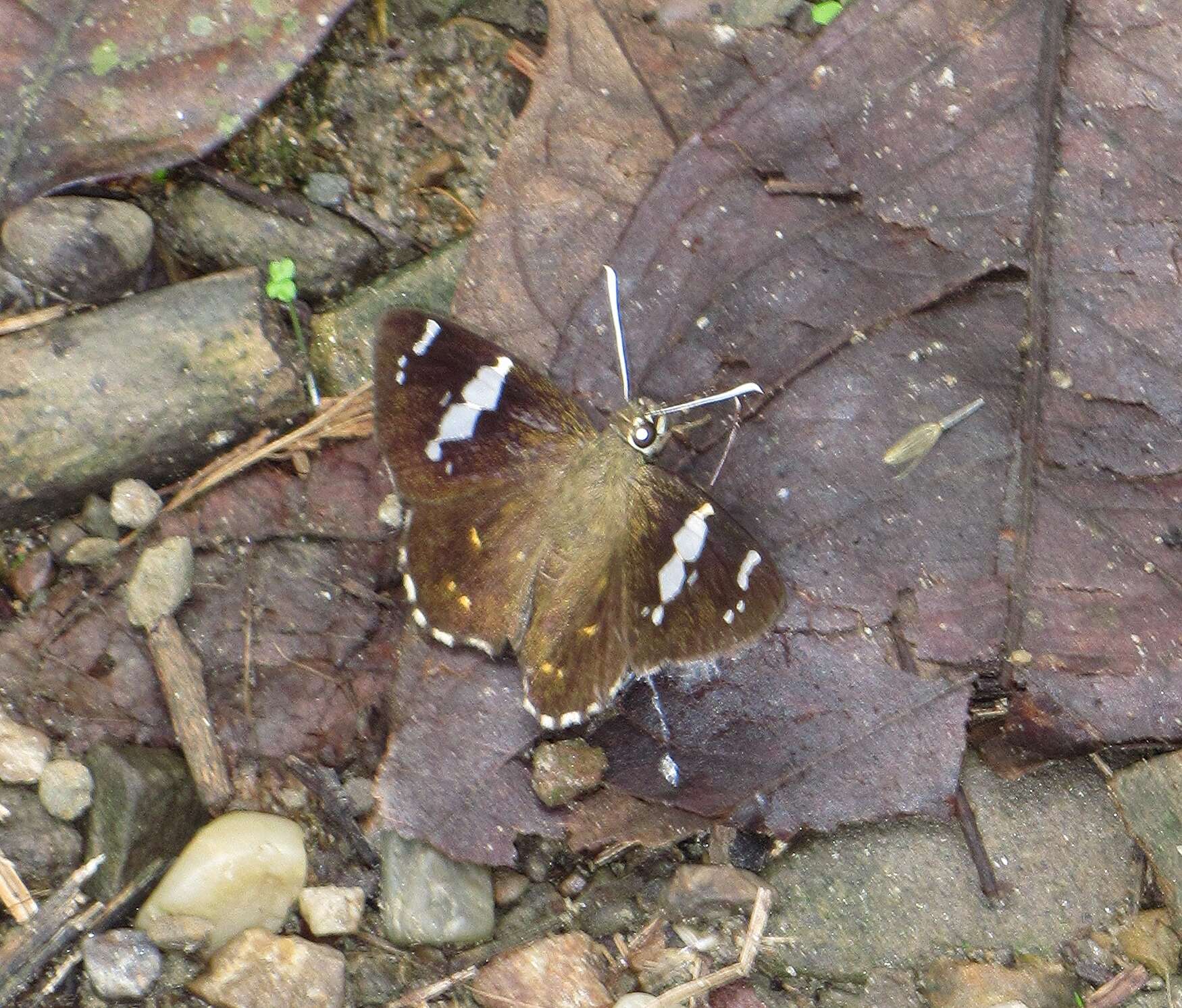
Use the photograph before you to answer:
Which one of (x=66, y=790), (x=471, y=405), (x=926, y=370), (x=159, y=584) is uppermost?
(x=471, y=405)

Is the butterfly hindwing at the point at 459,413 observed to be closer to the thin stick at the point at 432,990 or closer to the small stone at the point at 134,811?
the small stone at the point at 134,811

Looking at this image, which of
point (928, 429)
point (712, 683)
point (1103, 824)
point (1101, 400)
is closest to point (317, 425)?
point (712, 683)

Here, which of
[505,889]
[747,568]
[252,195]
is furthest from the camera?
[252,195]

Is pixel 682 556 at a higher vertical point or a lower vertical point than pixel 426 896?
higher

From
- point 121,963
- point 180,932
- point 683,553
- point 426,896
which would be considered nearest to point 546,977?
point 426,896

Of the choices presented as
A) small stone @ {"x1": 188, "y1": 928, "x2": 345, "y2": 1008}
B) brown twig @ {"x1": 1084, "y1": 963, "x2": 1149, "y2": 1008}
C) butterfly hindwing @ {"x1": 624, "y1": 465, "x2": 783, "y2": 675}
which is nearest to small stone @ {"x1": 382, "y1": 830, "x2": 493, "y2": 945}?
small stone @ {"x1": 188, "y1": 928, "x2": 345, "y2": 1008}

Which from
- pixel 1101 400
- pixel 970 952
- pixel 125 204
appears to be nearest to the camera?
pixel 1101 400

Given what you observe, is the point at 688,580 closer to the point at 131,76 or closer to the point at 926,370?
the point at 926,370

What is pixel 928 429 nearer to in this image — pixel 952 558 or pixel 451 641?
pixel 952 558
